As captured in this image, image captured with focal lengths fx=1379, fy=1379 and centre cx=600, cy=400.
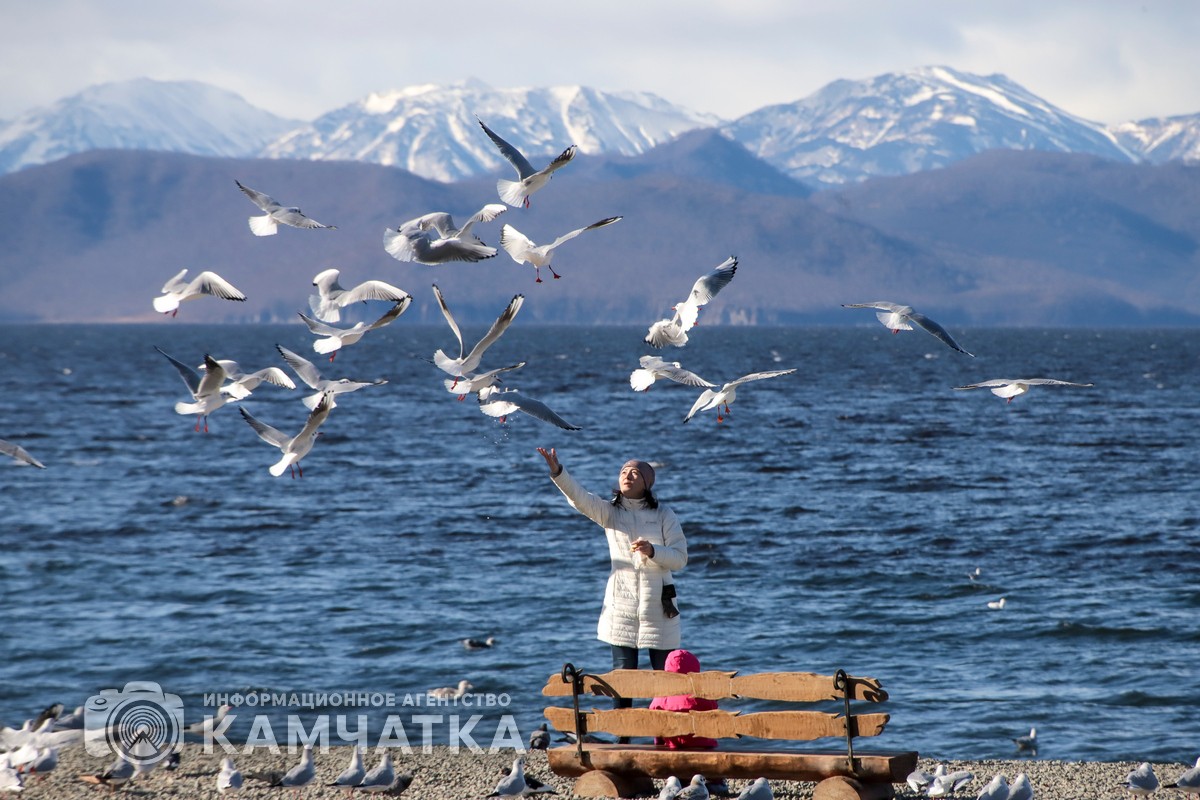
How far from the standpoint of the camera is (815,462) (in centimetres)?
3697

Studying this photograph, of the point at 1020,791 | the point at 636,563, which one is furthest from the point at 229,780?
the point at 1020,791

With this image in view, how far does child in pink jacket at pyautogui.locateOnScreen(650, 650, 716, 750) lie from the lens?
8.98 metres

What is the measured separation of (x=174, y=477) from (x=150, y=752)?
2491 centimetres

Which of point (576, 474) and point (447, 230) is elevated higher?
point (447, 230)

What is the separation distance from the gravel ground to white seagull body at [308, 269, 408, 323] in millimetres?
3547

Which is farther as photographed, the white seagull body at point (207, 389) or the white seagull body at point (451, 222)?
the white seagull body at point (451, 222)

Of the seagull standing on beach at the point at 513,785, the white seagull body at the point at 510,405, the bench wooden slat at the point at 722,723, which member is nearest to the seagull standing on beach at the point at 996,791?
the bench wooden slat at the point at 722,723

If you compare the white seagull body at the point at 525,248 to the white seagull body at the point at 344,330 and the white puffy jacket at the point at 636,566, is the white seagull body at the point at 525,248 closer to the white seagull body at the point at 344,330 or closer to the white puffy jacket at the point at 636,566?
the white seagull body at the point at 344,330

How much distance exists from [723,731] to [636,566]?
130cm

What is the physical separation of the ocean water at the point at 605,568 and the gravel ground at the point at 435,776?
147 centimetres

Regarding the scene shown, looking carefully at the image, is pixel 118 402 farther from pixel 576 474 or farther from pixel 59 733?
pixel 59 733

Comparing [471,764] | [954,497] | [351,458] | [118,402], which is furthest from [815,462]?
[118,402]

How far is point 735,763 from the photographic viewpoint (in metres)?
8.62

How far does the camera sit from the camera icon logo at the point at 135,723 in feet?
39.1
